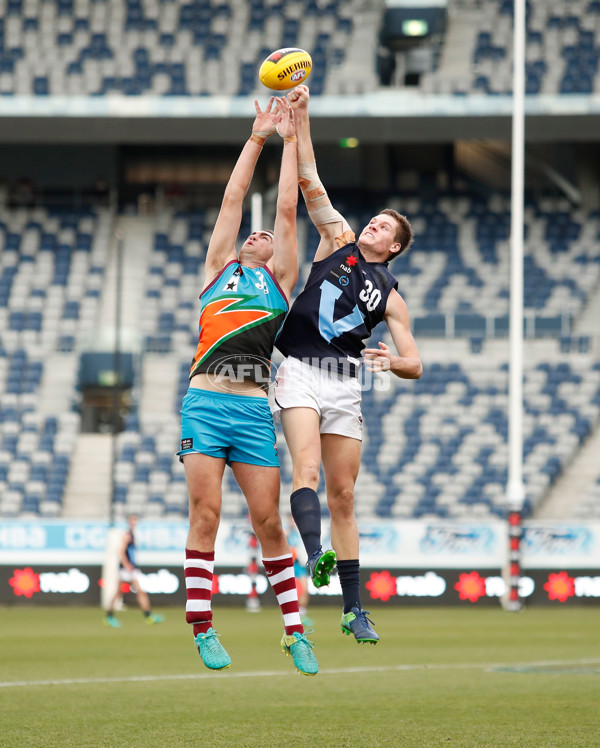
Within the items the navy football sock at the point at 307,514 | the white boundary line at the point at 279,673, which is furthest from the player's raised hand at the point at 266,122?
the white boundary line at the point at 279,673

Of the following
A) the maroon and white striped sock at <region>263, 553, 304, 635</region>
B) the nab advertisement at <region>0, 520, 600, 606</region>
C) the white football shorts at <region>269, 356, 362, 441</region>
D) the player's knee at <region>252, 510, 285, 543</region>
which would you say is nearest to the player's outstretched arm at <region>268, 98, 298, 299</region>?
the white football shorts at <region>269, 356, 362, 441</region>

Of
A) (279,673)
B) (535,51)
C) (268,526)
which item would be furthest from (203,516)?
(535,51)

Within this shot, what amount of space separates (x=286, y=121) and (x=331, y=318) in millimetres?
1168

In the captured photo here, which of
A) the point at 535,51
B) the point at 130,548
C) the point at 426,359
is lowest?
the point at 130,548

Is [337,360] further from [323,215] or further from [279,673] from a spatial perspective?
[279,673]

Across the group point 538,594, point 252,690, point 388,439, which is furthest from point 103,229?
point 252,690

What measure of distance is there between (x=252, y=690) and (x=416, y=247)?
68.3ft

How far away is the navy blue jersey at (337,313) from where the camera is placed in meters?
7.01

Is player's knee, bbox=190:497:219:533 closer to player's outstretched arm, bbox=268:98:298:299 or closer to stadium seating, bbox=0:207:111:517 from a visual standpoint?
player's outstretched arm, bbox=268:98:298:299

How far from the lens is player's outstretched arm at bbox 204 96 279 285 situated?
6.98m

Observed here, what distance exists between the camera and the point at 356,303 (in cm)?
704

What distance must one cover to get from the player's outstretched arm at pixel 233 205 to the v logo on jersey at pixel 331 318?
1.93 ft

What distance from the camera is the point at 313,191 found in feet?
23.7

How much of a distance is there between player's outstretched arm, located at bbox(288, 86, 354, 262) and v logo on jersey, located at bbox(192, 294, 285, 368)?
0.56 metres
